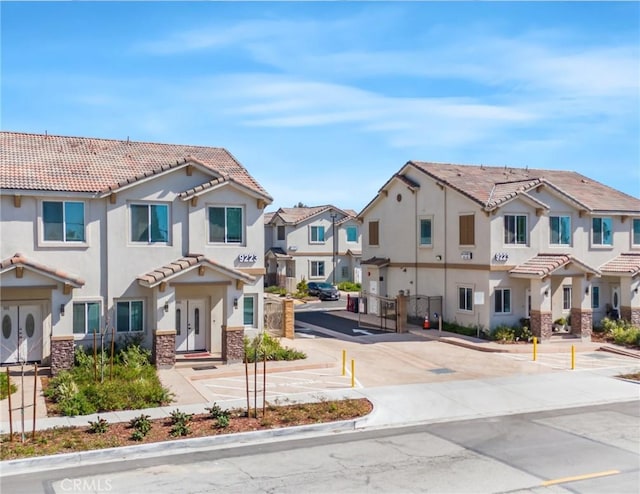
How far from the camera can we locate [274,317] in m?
30.2

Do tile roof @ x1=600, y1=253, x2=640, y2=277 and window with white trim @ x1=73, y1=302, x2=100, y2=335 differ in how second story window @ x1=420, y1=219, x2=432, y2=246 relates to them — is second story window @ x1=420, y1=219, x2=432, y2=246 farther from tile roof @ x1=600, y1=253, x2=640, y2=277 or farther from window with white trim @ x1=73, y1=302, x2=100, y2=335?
window with white trim @ x1=73, y1=302, x2=100, y2=335

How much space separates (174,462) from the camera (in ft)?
44.1

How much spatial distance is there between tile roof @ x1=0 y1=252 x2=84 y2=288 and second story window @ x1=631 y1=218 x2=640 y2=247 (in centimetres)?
2880

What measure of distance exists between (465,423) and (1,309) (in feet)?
52.5

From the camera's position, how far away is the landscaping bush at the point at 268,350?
79.2 feet

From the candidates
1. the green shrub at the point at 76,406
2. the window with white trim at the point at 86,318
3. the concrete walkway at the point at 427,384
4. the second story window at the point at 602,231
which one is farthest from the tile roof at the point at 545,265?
the green shrub at the point at 76,406

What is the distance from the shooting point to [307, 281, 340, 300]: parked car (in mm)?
49334

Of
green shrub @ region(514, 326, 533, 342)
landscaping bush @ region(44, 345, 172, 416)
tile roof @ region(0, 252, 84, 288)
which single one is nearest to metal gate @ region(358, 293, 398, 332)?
green shrub @ region(514, 326, 533, 342)

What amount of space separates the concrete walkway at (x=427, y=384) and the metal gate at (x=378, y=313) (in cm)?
398

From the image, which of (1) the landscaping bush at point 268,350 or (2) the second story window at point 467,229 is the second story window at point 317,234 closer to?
(2) the second story window at point 467,229

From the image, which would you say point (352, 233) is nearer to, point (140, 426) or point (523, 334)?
point (523, 334)

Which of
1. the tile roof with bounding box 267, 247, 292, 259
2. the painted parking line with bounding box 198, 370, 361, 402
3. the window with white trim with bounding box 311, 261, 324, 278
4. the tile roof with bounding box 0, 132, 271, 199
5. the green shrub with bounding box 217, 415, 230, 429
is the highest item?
the tile roof with bounding box 0, 132, 271, 199

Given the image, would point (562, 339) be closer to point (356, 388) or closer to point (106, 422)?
point (356, 388)

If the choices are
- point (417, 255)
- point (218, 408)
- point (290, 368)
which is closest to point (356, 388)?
point (290, 368)
